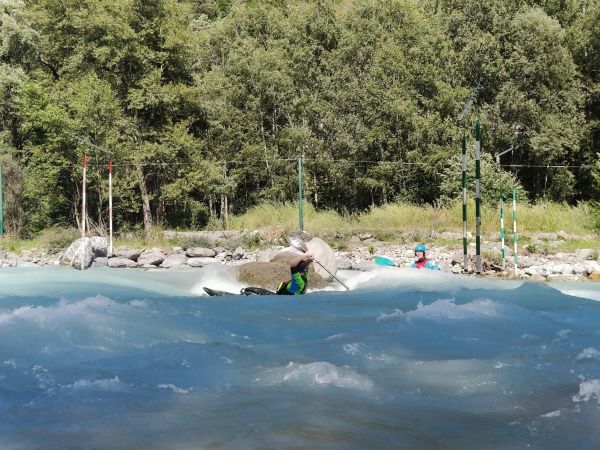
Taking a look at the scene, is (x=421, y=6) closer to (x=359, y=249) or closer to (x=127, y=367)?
(x=359, y=249)

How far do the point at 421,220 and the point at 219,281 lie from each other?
10.2 metres

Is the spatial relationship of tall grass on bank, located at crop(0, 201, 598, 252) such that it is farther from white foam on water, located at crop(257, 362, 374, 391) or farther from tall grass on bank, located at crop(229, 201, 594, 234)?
white foam on water, located at crop(257, 362, 374, 391)

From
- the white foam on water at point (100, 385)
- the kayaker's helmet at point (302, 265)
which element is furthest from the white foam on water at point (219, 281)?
the white foam on water at point (100, 385)

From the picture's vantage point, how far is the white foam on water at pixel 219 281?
14.1 m

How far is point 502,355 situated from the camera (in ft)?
25.0

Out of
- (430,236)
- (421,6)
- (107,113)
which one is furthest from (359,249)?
(421,6)

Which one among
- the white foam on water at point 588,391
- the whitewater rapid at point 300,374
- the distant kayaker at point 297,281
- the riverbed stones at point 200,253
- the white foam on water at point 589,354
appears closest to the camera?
the whitewater rapid at point 300,374

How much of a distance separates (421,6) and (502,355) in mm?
33823

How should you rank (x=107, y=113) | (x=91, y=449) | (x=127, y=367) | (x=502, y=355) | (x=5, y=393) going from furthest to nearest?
(x=107, y=113), (x=502, y=355), (x=127, y=367), (x=5, y=393), (x=91, y=449)

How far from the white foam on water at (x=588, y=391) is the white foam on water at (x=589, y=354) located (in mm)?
1008

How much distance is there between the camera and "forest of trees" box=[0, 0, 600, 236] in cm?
2798

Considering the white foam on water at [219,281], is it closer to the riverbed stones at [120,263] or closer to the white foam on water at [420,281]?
the white foam on water at [420,281]

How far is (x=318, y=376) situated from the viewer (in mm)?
6688

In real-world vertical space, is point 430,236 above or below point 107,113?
below
